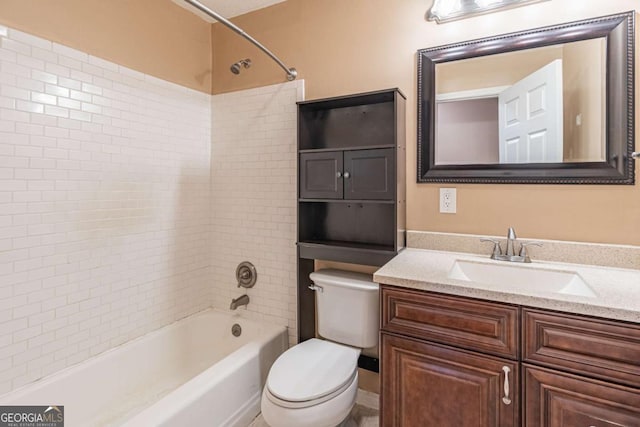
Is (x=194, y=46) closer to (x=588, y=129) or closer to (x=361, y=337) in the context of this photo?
(x=361, y=337)

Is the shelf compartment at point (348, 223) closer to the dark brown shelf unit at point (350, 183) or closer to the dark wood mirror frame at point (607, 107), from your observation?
the dark brown shelf unit at point (350, 183)

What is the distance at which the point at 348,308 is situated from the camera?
1726mm

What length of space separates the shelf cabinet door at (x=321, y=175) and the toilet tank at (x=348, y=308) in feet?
1.52

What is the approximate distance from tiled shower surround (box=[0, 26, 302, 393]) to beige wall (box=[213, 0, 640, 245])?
0.84ft

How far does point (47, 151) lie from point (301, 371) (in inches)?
62.6

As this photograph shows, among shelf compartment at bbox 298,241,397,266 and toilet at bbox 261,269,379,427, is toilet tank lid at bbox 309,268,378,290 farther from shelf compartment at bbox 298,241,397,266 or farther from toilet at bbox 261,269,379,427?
shelf compartment at bbox 298,241,397,266

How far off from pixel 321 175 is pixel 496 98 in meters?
0.95

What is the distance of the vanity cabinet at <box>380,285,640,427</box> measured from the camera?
3.17 feet

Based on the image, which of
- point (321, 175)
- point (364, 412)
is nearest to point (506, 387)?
point (364, 412)

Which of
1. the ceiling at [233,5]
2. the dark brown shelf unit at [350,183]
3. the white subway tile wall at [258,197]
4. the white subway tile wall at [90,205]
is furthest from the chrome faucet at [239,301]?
the ceiling at [233,5]

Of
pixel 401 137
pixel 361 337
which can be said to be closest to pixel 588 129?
pixel 401 137

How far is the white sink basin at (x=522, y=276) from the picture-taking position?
131cm

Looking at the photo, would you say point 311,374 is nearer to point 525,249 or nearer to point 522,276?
point 522,276

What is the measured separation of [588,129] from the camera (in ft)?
4.68
